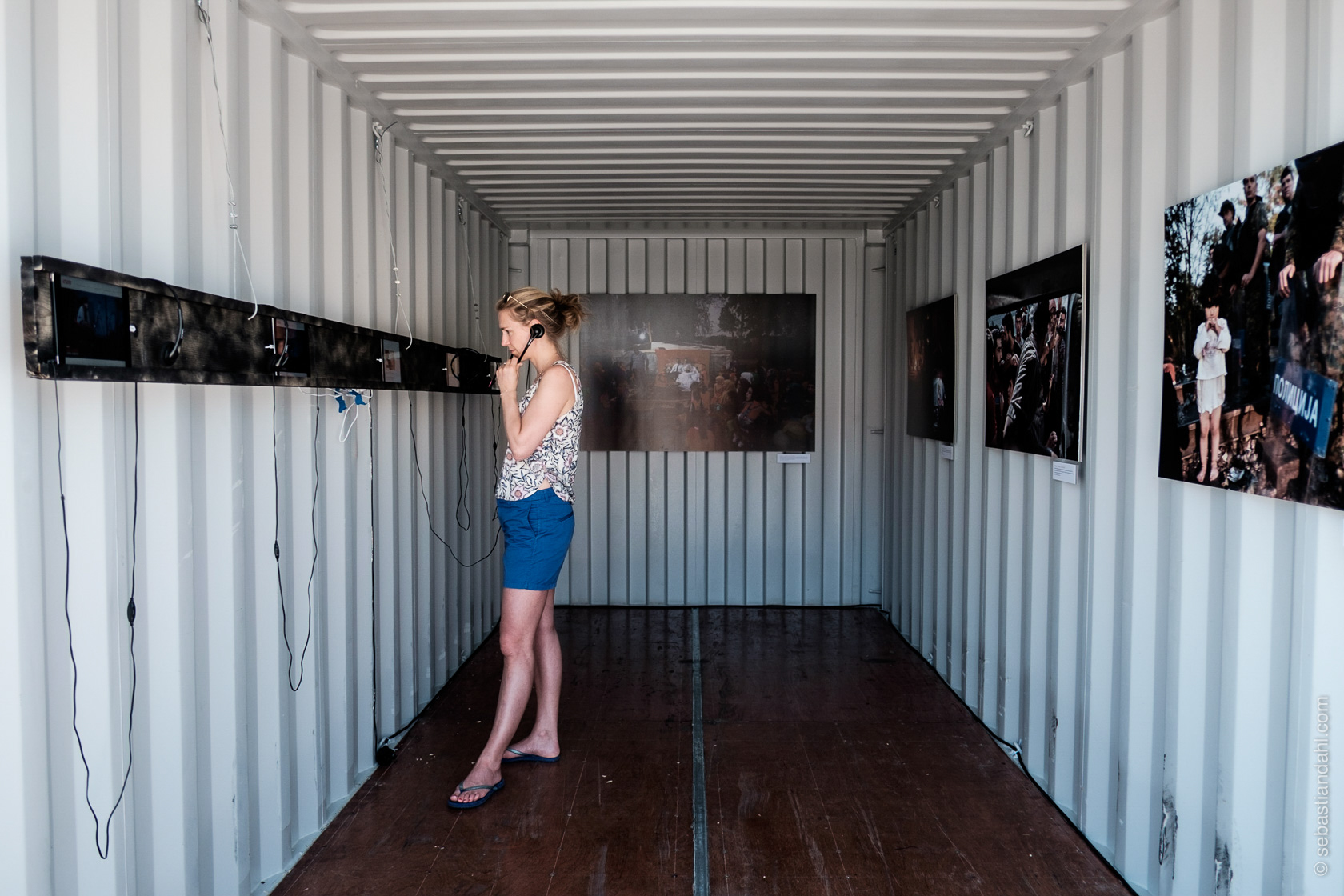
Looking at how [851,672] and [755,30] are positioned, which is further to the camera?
[851,672]

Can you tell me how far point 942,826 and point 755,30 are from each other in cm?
305

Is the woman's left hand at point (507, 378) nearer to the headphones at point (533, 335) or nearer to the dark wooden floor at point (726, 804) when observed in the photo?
the headphones at point (533, 335)

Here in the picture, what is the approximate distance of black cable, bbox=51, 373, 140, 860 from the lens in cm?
192

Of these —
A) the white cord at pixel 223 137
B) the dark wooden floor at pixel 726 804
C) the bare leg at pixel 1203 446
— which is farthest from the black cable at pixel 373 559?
the bare leg at pixel 1203 446

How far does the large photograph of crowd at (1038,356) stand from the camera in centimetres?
332

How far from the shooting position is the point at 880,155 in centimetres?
460

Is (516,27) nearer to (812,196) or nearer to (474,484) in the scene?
(812,196)

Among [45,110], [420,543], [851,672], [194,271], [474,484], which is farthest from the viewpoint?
[474,484]

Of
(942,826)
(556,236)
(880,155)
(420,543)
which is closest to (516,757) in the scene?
(420,543)

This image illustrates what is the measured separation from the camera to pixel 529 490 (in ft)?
11.1

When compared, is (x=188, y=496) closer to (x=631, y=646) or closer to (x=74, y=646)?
(x=74, y=646)

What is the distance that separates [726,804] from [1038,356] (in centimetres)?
229

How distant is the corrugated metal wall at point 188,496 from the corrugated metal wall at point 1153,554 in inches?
116

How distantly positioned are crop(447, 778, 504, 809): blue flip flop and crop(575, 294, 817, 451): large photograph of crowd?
11.7ft
